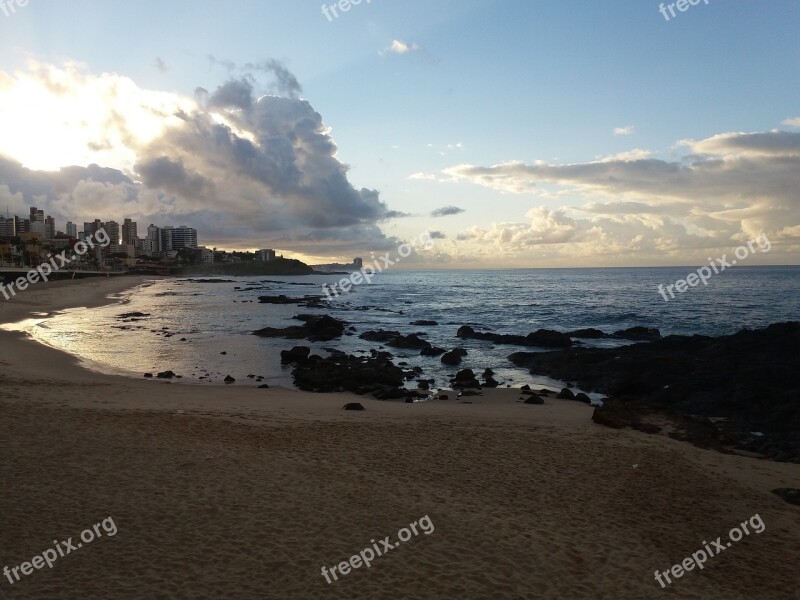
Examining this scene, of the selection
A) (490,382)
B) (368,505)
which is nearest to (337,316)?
(490,382)

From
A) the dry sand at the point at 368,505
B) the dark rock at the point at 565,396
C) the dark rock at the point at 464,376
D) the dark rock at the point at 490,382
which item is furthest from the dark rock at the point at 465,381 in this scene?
the dry sand at the point at 368,505

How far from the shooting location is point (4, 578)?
7484mm

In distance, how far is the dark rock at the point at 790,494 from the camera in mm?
11534

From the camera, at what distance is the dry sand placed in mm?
7922

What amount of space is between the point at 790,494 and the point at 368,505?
938 centimetres

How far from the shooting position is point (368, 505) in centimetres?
1045

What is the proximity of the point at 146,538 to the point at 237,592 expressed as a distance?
2312 mm

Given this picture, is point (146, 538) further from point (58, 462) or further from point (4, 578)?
point (58, 462)

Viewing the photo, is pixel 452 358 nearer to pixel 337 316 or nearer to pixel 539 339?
pixel 539 339

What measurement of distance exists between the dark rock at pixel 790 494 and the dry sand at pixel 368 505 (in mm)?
287

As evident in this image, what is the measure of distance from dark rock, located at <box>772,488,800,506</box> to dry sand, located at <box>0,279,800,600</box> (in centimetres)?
29

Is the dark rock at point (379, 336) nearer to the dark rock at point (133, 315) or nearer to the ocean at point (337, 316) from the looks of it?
Result: the ocean at point (337, 316)

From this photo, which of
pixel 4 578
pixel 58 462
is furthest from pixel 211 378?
pixel 4 578

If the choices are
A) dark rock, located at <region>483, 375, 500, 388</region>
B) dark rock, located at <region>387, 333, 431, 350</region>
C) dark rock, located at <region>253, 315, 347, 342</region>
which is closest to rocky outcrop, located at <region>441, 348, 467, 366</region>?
dark rock, located at <region>387, 333, 431, 350</region>
